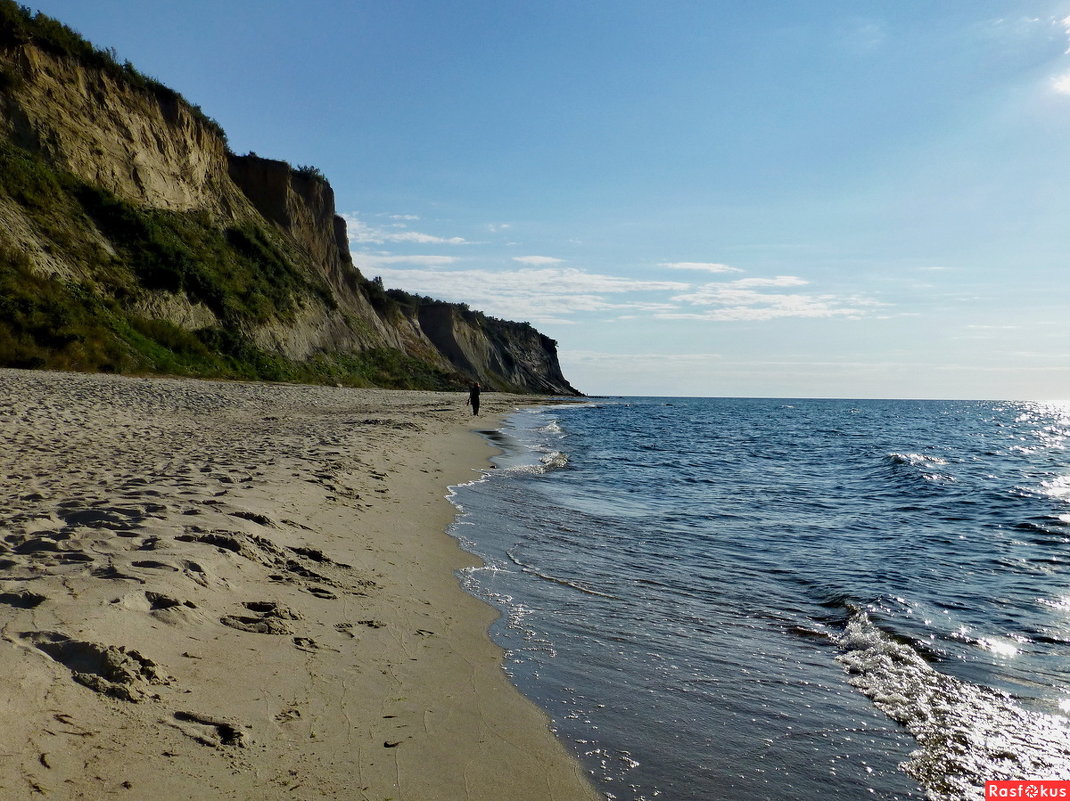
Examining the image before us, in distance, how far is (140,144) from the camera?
32.8 m

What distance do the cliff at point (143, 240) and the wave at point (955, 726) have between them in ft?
77.4

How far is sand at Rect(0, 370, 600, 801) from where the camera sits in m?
2.55

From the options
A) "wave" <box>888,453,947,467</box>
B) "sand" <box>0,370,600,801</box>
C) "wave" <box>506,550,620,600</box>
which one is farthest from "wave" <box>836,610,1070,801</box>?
"wave" <box>888,453,947,467</box>

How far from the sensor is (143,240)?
29766mm

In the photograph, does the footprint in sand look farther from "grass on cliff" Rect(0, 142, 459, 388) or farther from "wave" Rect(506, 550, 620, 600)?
"grass on cliff" Rect(0, 142, 459, 388)

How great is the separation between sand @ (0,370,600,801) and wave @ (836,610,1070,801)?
Result: 1.92 meters

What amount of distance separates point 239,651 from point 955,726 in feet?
13.4

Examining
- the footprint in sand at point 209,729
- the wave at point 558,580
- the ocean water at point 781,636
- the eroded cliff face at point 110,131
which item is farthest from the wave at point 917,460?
the eroded cliff face at point 110,131

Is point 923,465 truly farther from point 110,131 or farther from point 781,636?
point 110,131

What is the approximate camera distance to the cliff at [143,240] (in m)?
23.3

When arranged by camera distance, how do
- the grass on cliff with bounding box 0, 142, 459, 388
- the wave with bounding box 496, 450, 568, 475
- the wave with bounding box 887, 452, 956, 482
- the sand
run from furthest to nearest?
the grass on cliff with bounding box 0, 142, 459, 388 → the wave with bounding box 887, 452, 956, 482 → the wave with bounding box 496, 450, 568, 475 → the sand

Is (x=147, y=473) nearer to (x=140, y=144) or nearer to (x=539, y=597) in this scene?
(x=539, y=597)

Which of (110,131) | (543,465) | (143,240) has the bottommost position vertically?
(543,465)

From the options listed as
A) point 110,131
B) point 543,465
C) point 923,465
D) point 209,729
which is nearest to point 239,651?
point 209,729
